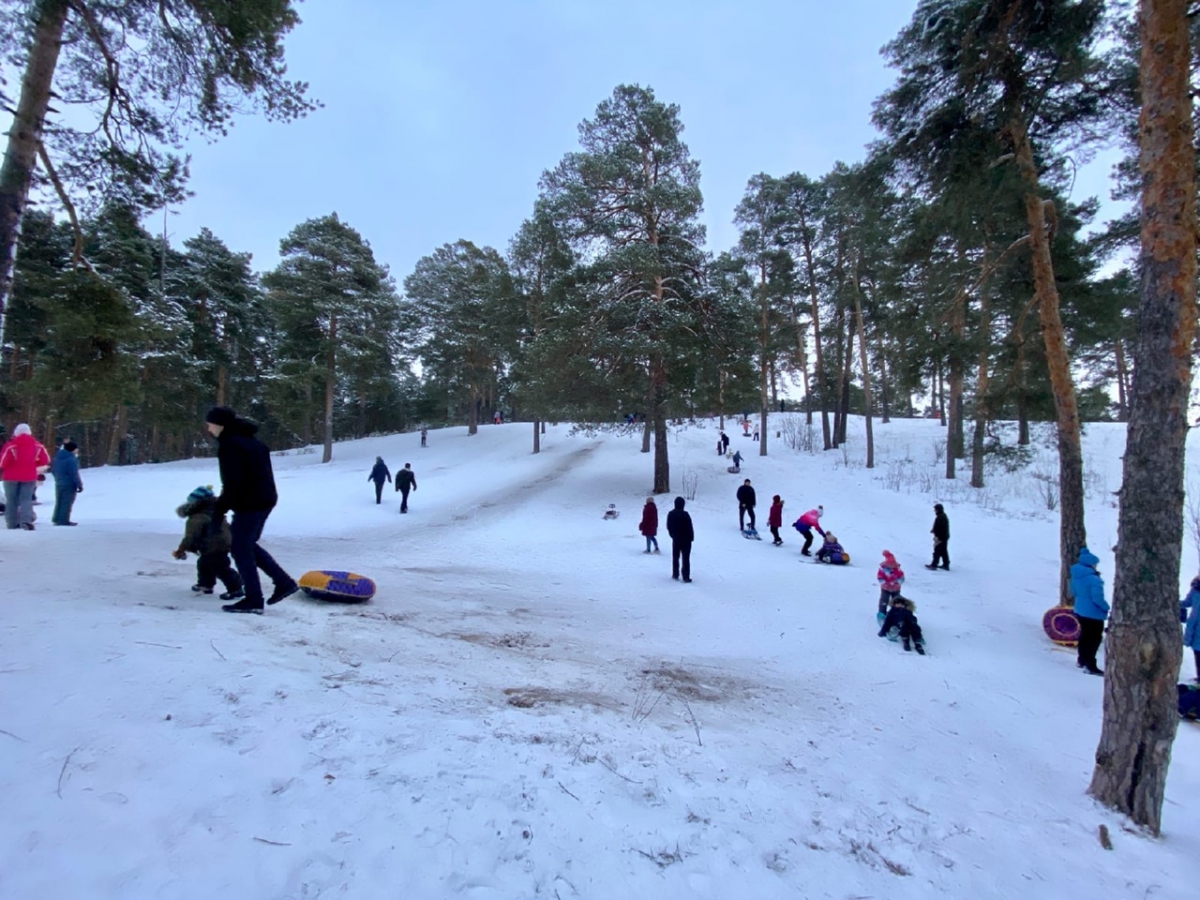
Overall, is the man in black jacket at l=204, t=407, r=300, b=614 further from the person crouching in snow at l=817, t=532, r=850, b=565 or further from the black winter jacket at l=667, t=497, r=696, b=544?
the person crouching in snow at l=817, t=532, r=850, b=565

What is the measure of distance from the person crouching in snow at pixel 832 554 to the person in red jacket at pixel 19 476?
14025mm

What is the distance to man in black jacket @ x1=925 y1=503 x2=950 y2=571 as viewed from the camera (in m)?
11.2

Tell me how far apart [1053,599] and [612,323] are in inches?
507

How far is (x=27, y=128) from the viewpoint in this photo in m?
6.34

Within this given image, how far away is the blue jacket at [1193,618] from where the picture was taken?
6.22 m

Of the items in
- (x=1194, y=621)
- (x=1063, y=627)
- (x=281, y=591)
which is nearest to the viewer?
(x=281, y=591)

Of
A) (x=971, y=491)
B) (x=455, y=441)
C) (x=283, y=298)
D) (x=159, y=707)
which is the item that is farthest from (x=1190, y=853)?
(x=455, y=441)

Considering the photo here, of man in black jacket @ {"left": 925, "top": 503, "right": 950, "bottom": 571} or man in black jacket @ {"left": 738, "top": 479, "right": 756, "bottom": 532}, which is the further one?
man in black jacket @ {"left": 738, "top": 479, "right": 756, "bottom": 532}

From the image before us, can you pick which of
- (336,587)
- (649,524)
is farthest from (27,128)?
(649,524)

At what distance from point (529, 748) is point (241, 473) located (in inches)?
140

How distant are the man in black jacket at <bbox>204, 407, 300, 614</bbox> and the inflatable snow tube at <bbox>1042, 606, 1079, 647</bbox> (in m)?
10.2

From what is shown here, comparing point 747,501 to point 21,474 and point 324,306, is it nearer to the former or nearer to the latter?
point 21,474

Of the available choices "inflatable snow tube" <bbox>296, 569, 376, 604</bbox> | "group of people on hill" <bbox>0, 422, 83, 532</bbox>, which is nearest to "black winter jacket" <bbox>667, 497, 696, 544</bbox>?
"inflatable snow tube" <bbox>296, 569, 376, 604</bbox>

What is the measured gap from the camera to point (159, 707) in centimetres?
301
